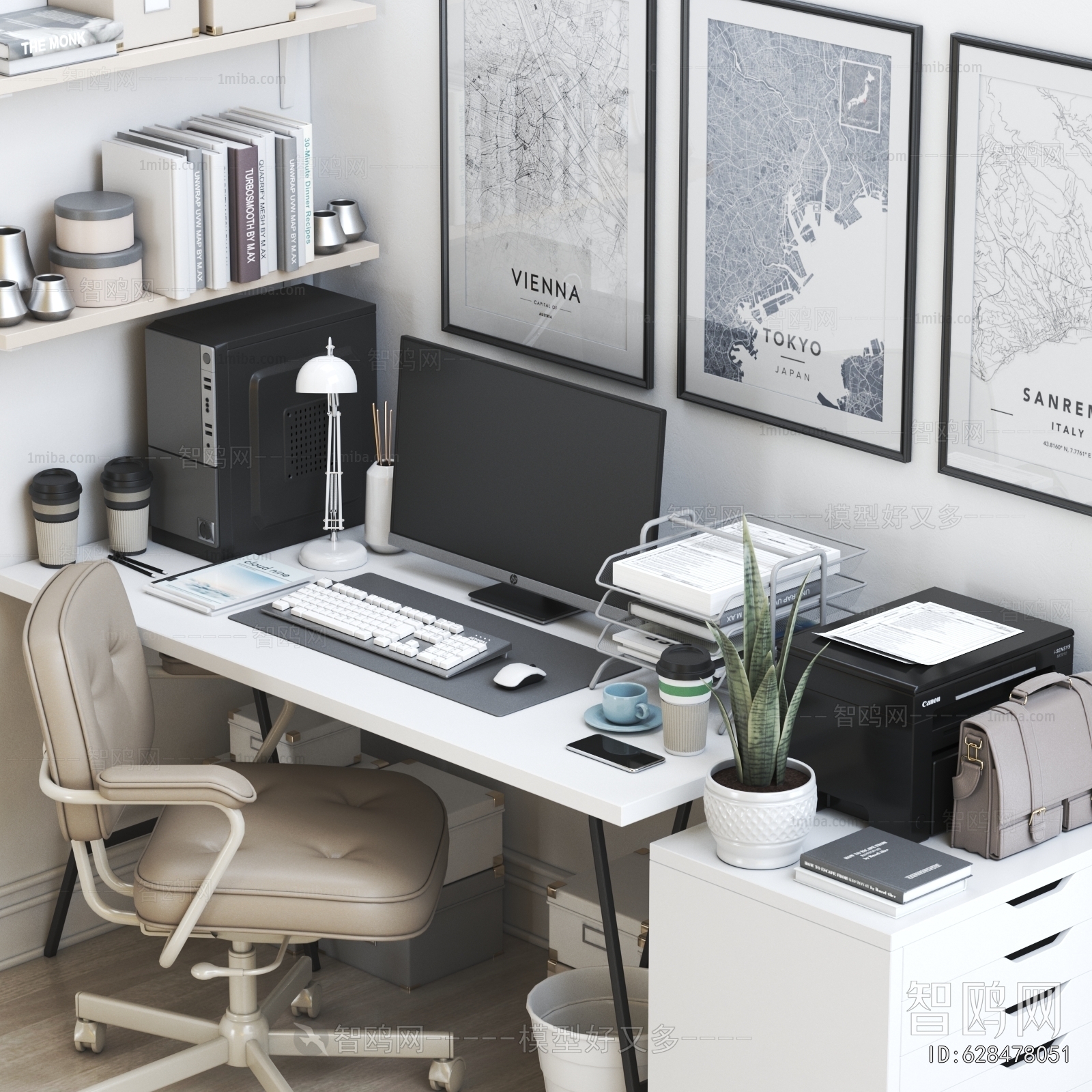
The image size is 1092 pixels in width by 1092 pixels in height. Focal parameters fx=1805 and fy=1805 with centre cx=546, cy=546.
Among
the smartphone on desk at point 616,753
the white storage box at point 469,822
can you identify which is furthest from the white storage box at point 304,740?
the smartphone on desk at point 616,753

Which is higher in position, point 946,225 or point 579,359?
point 946,225

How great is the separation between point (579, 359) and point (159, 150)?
896 mm

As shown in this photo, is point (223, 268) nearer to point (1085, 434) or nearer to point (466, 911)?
point (466, 911)

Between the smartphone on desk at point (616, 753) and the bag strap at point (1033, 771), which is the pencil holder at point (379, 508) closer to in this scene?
the smartphone on desk at point (616, 753)

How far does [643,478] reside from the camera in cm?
314

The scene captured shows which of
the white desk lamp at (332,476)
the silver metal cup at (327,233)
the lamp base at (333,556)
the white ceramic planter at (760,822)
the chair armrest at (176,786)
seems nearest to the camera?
the white ceramic planter at (760,822)

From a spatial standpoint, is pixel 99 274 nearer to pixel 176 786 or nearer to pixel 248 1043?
pixel 176 786

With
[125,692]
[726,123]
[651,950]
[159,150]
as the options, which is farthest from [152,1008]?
[726,123]

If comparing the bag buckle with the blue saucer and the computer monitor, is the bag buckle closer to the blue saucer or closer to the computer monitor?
the blue saucer

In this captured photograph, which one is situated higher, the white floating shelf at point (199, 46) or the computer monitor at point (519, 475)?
the white floating shelf at point (199, 46)

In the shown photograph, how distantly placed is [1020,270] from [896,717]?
0.74 m

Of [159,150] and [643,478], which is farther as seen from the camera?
[159,150]

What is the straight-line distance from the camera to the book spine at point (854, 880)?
2449 millimetres

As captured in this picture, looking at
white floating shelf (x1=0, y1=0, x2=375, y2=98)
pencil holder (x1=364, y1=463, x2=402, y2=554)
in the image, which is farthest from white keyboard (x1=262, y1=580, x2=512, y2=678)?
white floating shelf (x1=0, y1=0, x2=375, y2=98)
